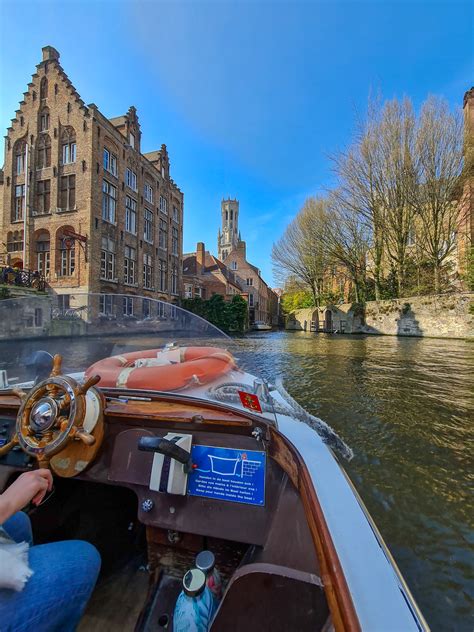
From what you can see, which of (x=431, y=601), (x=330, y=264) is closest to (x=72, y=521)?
(x=431, y=601)

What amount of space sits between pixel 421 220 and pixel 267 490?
23.5 metres

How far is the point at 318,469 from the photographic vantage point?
1327 millimetres

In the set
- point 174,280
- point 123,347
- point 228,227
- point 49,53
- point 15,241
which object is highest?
point 228,227

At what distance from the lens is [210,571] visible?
125 centimetres

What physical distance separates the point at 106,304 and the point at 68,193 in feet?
67.9

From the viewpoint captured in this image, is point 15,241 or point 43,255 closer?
point 43,255

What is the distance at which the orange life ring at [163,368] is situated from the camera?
197 cm

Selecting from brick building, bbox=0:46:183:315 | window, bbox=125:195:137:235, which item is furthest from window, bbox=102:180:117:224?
window, bbox=125:195:137:235

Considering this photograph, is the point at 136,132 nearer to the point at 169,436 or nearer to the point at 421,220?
the point at 421,220

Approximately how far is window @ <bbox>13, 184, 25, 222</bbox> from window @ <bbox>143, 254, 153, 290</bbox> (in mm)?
8368

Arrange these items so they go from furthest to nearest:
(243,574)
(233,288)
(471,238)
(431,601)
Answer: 1. (233,288)
2. (471,238)
3. (431,601)
4. (243,574)

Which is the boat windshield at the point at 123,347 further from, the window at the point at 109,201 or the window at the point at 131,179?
the window at the point at 131,179

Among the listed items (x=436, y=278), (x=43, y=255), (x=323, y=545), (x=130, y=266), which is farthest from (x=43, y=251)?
(x=436, y=278)

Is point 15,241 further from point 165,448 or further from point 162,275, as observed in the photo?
point 165,448
